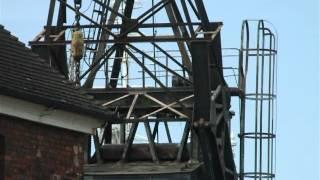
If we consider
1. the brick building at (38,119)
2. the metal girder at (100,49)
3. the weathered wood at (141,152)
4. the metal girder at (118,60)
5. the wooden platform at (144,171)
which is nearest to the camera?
the brick building at (38,119)

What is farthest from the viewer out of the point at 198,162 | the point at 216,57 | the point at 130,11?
the point at 130,11

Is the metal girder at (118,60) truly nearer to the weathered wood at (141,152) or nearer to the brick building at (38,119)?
the weathered wood at (141,152)

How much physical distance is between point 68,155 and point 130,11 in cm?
1635

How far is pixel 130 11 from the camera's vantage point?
3597 centimetres

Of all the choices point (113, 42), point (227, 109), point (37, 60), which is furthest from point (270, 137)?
point (37, 60)

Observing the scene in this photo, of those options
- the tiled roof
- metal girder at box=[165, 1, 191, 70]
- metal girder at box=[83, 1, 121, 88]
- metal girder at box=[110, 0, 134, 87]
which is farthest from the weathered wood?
the tiled roof

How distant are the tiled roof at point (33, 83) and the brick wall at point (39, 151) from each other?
504 millimetres

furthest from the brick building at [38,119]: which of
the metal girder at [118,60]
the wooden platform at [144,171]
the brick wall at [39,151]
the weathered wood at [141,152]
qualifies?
the metal girder at [118,60]

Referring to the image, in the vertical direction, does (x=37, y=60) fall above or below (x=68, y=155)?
above

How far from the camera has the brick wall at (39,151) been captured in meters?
18.7

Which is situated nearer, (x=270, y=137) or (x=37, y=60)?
(x=37, y=60)

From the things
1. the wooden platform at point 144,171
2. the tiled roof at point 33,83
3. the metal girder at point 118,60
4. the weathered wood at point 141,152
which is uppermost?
the metal girder at point 118,60

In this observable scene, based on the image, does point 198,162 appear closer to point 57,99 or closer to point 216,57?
point 216,57

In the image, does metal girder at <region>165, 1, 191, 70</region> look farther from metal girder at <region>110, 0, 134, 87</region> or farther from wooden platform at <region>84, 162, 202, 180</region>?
wooden platform at <region>84, 162, 202, 180</region>
